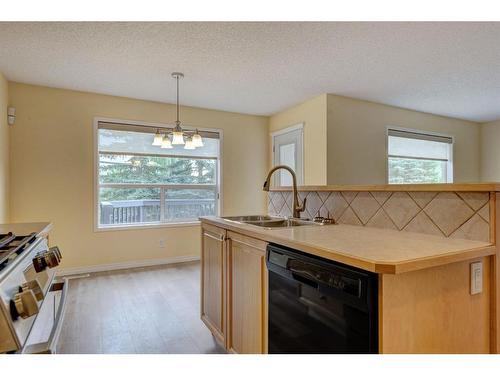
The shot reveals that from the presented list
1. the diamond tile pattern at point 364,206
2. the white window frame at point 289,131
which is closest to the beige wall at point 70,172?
the white window frame at point 289,131

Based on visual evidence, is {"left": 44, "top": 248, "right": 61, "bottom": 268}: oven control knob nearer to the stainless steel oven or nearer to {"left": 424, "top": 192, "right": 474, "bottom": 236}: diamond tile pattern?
the stainless steel oven

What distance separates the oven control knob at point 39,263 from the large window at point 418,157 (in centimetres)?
465

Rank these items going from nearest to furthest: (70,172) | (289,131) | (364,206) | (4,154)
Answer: (364,206)
(4,154)
(70,172)
(289,131)

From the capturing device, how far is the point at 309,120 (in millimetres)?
4258

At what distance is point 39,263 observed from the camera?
1.22m

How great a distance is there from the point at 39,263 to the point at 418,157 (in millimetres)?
5473

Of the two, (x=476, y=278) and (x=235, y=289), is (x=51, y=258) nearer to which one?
(x=235, y=289)

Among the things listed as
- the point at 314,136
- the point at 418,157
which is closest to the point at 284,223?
the point at 314,136

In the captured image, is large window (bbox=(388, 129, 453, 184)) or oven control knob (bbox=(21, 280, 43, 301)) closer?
oven control knob (bbox=(21, 280, 43, 301))

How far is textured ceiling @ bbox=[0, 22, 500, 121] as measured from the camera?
2350 millimetres

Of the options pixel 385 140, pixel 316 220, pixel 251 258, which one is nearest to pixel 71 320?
pixel 251 258

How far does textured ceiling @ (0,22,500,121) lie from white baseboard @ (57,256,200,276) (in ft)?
7.57

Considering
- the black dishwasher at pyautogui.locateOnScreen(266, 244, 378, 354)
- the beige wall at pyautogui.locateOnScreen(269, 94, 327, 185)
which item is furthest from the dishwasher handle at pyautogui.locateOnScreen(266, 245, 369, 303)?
the beige wall at pyautogui.locateOnScreen(269, 94, 327, 185)

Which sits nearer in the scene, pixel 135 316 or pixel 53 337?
pixel 53 337
